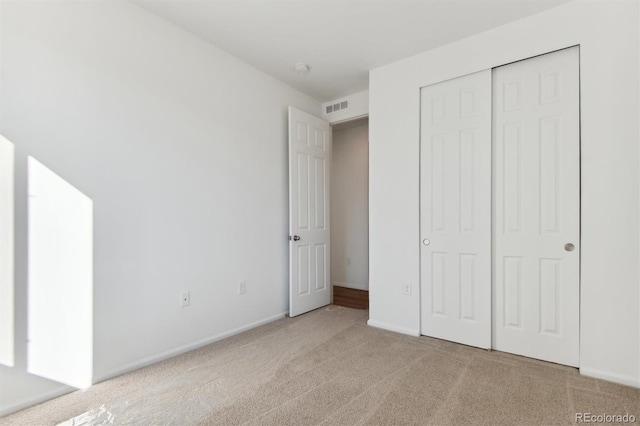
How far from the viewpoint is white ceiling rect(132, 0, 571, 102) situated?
7.36 feet

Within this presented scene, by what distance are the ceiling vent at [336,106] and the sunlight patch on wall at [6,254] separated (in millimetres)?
3135

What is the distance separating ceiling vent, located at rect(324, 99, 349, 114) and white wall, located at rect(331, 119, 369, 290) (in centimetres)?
79

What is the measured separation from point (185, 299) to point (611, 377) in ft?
10.3

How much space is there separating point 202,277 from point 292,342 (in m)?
0.99

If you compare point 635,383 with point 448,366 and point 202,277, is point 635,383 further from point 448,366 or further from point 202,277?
point 202,277

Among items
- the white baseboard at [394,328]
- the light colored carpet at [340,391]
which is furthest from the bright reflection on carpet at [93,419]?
the white baseboard at [394,328]

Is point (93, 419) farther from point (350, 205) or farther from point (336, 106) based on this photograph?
point (350, 205)

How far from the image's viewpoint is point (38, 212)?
5.97 feet

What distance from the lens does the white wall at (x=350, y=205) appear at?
193 inches

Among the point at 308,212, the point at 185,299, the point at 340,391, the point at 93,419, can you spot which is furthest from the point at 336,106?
the point at 93,419

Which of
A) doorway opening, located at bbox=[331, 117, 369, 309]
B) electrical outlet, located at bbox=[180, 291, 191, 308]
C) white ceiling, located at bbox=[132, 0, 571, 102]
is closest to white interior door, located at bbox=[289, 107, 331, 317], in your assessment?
white ceiling, located at bbox=[132, 0, 571, 102]

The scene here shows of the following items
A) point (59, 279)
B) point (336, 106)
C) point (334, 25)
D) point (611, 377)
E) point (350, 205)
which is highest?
point (334, 25)

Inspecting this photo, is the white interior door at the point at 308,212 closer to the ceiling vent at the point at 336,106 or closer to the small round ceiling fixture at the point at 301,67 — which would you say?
the ceiling vent at the point at 336,106

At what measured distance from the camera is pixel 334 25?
8.11 feet
